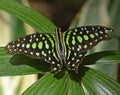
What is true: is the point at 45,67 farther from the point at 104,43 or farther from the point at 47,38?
the point at 104,43

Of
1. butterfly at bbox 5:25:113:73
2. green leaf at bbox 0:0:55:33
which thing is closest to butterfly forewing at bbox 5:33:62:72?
butterfly at bbox 5:25:113:73

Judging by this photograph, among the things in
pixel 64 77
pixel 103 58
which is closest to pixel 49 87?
pixel 64 77

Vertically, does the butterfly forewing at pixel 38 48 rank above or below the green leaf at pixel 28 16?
below

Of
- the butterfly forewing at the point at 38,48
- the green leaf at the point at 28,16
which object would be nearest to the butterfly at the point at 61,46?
the butterfly forewing at the point at 38,48

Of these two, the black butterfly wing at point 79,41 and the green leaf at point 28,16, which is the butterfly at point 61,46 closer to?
the black butterfly wing at point 79,41

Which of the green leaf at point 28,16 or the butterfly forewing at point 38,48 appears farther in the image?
the green leaf at point 28,16

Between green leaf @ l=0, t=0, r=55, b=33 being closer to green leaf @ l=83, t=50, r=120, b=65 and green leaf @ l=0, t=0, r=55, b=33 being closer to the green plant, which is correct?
the green plant
